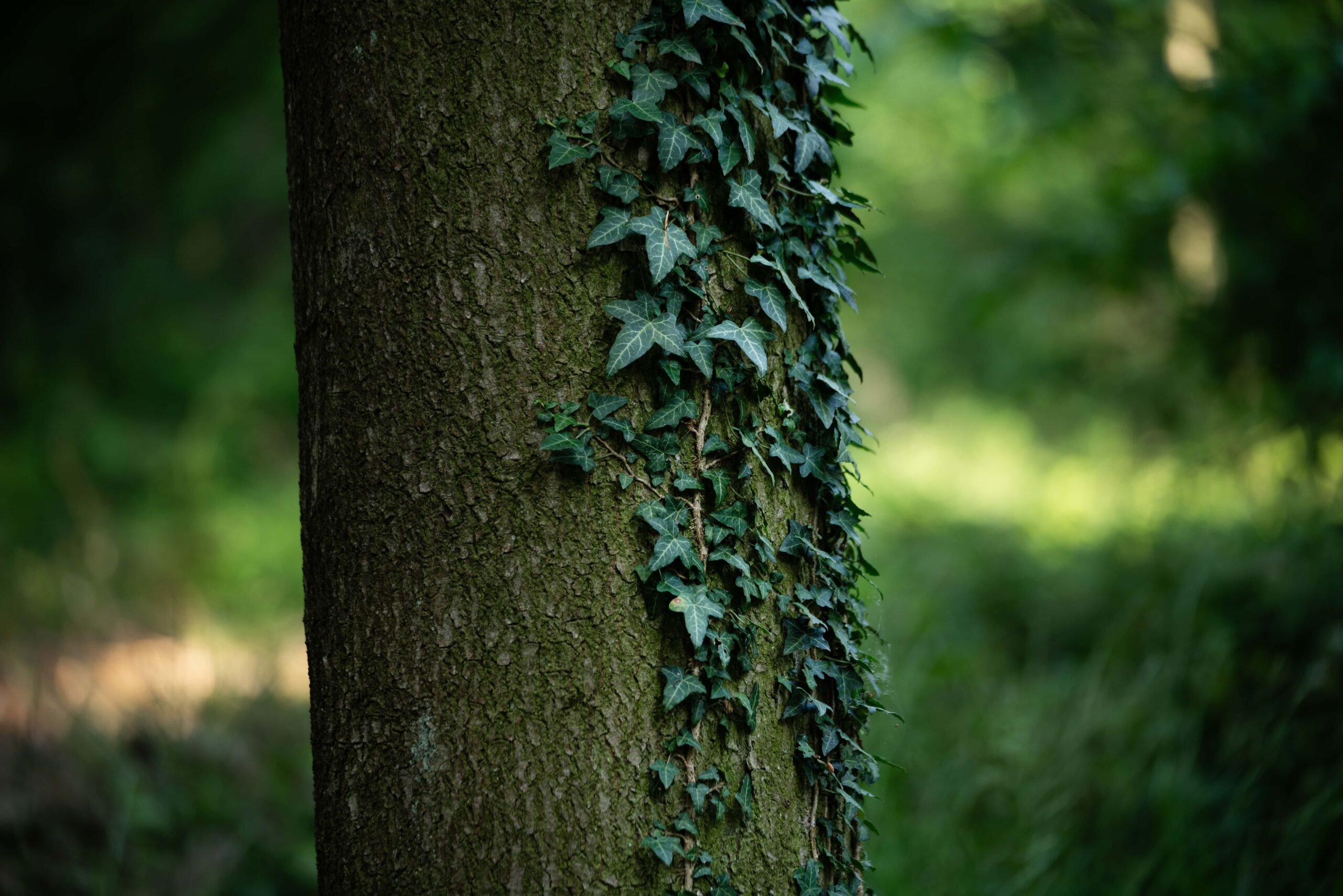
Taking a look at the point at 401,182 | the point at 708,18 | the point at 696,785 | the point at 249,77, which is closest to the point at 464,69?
the point at 401,182

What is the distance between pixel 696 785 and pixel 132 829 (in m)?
2.77

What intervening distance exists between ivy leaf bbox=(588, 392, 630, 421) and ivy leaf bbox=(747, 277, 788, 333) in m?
0.28

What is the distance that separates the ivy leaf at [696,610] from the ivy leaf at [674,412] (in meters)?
0.25

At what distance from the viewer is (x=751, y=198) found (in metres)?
1.27

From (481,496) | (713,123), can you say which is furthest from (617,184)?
(481,496)

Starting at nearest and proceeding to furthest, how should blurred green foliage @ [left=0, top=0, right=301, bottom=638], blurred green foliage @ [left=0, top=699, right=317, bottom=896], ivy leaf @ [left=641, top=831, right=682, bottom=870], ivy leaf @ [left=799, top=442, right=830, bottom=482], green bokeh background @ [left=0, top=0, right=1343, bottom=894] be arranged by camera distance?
ivy leaf @ [left=641, top=831, right=682, bottom=870], ivy leaf @ [left=799, top=442, right=830, bottom=482], blurred green foliage @ [left=0, top=699, right=317, bottom=896], green bokeh background @ [left=0, top=0, right=1343, bottom=894], blurred green foliage @ [left=0, top=0, right=301, bottom=638]

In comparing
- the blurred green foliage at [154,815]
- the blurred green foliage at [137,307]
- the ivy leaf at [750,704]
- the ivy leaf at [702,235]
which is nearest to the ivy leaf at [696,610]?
the ivy leaf at [750,704]

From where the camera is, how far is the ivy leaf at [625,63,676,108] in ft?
3.86

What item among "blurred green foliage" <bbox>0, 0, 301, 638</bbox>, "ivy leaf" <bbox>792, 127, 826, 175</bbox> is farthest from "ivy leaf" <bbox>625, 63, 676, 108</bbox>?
"blurred green foliage" <bbox>0, 0, 301, 638</bbox>

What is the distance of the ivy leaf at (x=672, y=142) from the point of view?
1.19 m

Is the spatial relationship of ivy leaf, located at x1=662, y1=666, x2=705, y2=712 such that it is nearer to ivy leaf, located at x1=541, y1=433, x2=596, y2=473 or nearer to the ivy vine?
the ivy vine

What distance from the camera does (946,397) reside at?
48.0 ft

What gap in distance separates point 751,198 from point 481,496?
2.07 ft

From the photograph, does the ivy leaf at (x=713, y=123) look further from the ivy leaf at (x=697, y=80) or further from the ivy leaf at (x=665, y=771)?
the ivy leaf at (x=665, y=771)
